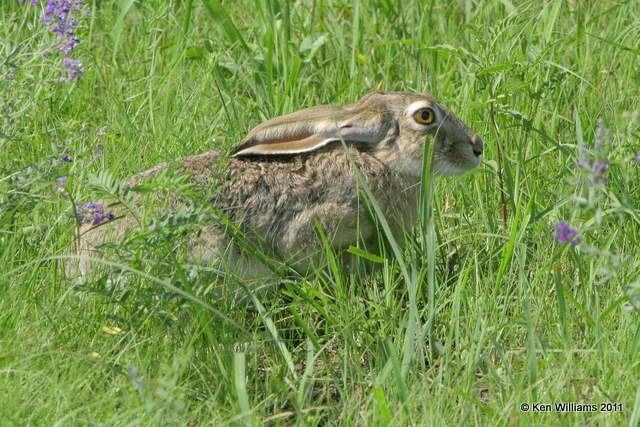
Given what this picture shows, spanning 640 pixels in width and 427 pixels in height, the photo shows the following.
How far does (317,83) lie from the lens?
19.4 feet

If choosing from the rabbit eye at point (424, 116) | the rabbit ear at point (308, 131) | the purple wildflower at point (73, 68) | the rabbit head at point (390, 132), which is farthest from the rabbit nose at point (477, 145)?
the purple wildflower at point (73, 68)

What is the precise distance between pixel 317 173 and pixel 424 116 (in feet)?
1.79

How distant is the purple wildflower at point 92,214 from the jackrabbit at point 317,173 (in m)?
0.23

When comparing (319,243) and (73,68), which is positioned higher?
(73,68)

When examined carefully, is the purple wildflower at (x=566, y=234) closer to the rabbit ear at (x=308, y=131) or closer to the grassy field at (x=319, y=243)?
the grassy field at (x=319, y=243)

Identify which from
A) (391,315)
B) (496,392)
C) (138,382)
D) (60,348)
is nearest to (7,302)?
(60,348)

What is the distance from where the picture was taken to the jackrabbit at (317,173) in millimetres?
4371

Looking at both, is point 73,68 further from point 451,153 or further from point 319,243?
point 451,153

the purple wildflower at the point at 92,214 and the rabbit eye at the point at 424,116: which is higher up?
the purple wildflower at the point at 92,214

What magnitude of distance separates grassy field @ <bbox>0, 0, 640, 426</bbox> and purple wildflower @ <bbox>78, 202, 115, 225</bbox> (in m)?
0.07

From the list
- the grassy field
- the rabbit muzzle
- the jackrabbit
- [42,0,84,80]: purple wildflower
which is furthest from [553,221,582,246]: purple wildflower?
[42,0,84,80]: purple wildflower

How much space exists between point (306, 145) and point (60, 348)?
1422 millimetres

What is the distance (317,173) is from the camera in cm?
458

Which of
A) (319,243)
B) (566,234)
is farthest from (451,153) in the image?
(566,234)
